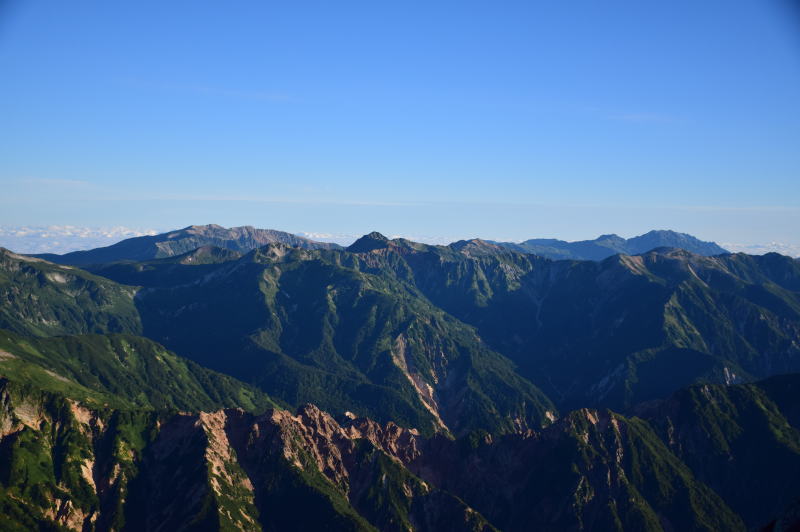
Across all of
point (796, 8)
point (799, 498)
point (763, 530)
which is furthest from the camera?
point (796, 8)

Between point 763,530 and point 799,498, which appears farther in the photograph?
point 799,498

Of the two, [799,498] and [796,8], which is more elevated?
[796,8]

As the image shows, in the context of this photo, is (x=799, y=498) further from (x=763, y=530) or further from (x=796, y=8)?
(x=796, y=8)

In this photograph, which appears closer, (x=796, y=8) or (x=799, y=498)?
(x=799, y=498)

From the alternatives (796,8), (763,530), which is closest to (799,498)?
(763,530)

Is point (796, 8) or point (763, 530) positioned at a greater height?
point (796, 8)

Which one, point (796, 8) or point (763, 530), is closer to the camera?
point (763, 530)

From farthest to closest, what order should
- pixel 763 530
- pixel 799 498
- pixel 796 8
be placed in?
pixel 796 8 → pixel 799 498 → pixel 763 530
